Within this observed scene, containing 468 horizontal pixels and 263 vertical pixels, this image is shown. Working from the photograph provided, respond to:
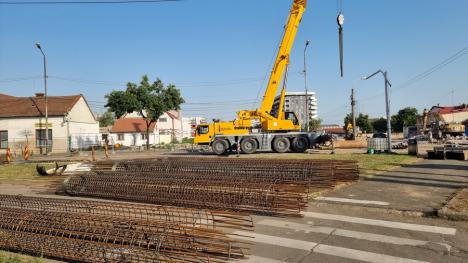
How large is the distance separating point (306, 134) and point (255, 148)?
3495 mm

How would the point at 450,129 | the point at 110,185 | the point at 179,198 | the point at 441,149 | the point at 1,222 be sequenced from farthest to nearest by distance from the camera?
the point at 450,129 → the point at 441,149 → the point at 110,185 → the point at 179,198 → the point at 1,222

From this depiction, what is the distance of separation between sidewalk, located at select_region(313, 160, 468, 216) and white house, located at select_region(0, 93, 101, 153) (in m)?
38.9

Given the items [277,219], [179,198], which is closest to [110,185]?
[179,198]

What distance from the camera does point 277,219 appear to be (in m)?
7.44

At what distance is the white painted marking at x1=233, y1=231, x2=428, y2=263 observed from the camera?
199 inches

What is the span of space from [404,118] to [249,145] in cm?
9539

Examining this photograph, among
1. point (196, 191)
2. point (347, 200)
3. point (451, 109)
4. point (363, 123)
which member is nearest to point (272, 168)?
point (347, 200)

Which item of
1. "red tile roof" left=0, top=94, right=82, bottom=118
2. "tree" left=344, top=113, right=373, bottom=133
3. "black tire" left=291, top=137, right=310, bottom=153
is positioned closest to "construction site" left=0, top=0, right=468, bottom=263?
"black tire" left=291, top=137, right=310, bottom=153

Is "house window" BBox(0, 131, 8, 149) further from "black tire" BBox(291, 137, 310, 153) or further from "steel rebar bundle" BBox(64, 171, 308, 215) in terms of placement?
"steel rebar bundle" BBox(64, 171, 308, 215)

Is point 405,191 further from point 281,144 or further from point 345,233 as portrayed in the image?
point 281,144

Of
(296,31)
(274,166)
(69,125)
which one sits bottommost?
(274,166)

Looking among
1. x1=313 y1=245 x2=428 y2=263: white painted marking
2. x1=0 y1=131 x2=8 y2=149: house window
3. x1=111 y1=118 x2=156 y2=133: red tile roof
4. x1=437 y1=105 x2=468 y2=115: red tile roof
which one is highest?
x1=437 y1=105 x2=468 y2=115: red tile roof

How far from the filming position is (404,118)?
109m

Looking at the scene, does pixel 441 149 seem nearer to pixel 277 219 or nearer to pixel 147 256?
pixel 277 219
